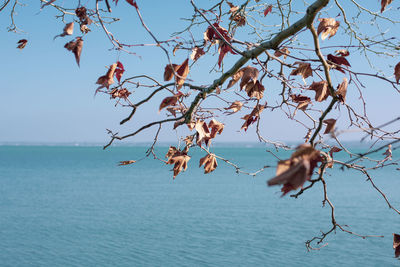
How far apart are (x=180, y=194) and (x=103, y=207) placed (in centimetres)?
612

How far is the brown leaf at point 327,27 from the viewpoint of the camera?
151cm

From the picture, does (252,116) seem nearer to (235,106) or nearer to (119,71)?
(235,106)

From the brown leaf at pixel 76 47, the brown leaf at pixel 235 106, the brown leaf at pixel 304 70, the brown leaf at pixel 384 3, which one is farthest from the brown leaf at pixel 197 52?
the brown leaf at pixel 384 3

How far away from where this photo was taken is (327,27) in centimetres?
151

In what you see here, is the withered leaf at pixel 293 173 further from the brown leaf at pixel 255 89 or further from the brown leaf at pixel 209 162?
the brown leaf at pixel 209 162

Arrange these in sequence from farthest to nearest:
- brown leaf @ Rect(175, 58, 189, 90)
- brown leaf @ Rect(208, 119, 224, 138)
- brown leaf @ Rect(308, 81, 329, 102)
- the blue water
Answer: the blue water
brown leaf @ Rect(208, 119, 224, 138)
brown leaf @ Rect(308, 81, 329, 102)
brown leaf @ Rect(175, 58, 189, 90)

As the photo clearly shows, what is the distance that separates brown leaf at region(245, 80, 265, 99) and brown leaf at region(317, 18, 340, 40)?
265 mm

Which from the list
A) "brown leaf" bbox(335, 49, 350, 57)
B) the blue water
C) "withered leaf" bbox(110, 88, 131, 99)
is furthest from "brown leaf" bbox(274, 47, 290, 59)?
the blue water

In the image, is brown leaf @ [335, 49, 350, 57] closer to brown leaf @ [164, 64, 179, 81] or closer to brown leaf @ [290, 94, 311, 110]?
→ brown leaf @ [290, 94, 311, 110]

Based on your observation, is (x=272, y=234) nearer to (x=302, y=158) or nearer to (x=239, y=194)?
(x=239, y=194)

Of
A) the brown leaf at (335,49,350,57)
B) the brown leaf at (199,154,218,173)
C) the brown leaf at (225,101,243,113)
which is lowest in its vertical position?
the brown leaf at (199,154,218,173)

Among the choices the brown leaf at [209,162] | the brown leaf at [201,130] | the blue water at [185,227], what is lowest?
the blue water at [185,227]

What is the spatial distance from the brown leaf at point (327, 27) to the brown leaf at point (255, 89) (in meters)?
0.27

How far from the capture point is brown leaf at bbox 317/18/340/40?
1.51 meters
